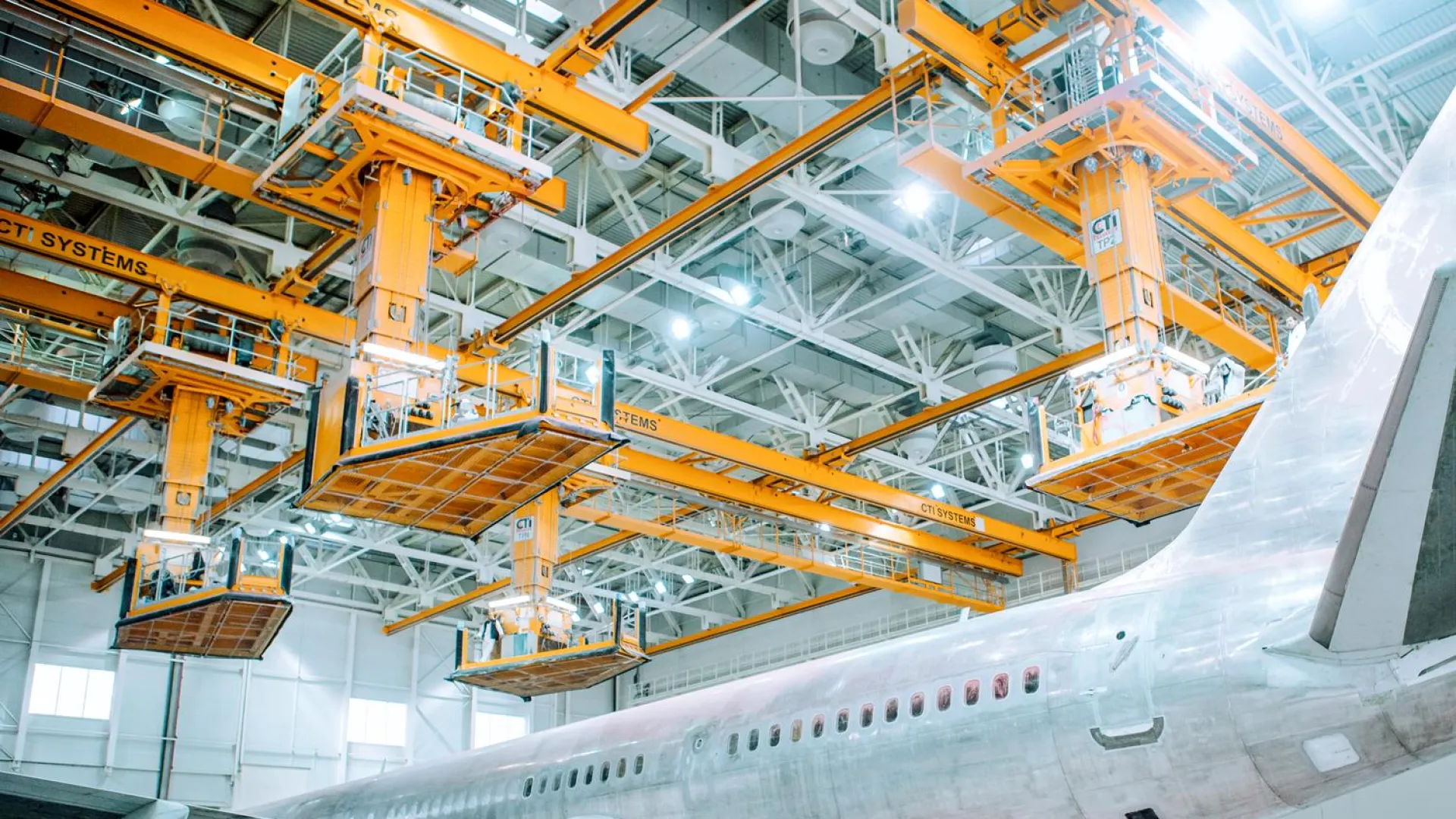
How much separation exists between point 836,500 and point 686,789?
24.2m

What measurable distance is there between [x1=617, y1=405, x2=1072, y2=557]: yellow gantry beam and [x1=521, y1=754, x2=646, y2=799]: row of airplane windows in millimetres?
10575

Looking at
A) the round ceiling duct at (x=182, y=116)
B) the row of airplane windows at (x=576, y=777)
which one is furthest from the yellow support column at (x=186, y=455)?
the row of airplane windows at (x=576, y=777)

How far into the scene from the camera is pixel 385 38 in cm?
1502

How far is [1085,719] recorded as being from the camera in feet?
26.9

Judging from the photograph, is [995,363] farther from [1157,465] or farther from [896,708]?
[896,708]

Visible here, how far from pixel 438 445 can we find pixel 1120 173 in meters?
9.25

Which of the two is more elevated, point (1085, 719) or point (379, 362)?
point (379, 362)

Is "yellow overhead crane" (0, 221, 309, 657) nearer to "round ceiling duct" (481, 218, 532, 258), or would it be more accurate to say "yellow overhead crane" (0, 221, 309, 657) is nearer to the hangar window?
"round ceiling duct" (481, 218, 532, 258)

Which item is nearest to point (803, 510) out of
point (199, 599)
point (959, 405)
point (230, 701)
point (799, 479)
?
point (799, 479)

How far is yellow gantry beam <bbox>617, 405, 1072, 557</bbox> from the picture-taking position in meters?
25.0

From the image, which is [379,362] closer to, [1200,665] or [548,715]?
[1200,665]

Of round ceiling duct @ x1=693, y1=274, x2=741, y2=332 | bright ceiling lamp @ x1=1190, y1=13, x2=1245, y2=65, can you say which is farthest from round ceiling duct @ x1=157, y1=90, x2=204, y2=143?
bright ceiling lamp @ x1=1190, y1=13, x2=1245, y2=65

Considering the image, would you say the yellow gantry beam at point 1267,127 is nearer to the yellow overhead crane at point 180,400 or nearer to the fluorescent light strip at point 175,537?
the yellow overhead crane at point 180,400

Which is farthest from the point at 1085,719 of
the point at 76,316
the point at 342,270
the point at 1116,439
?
the point at 76,316
